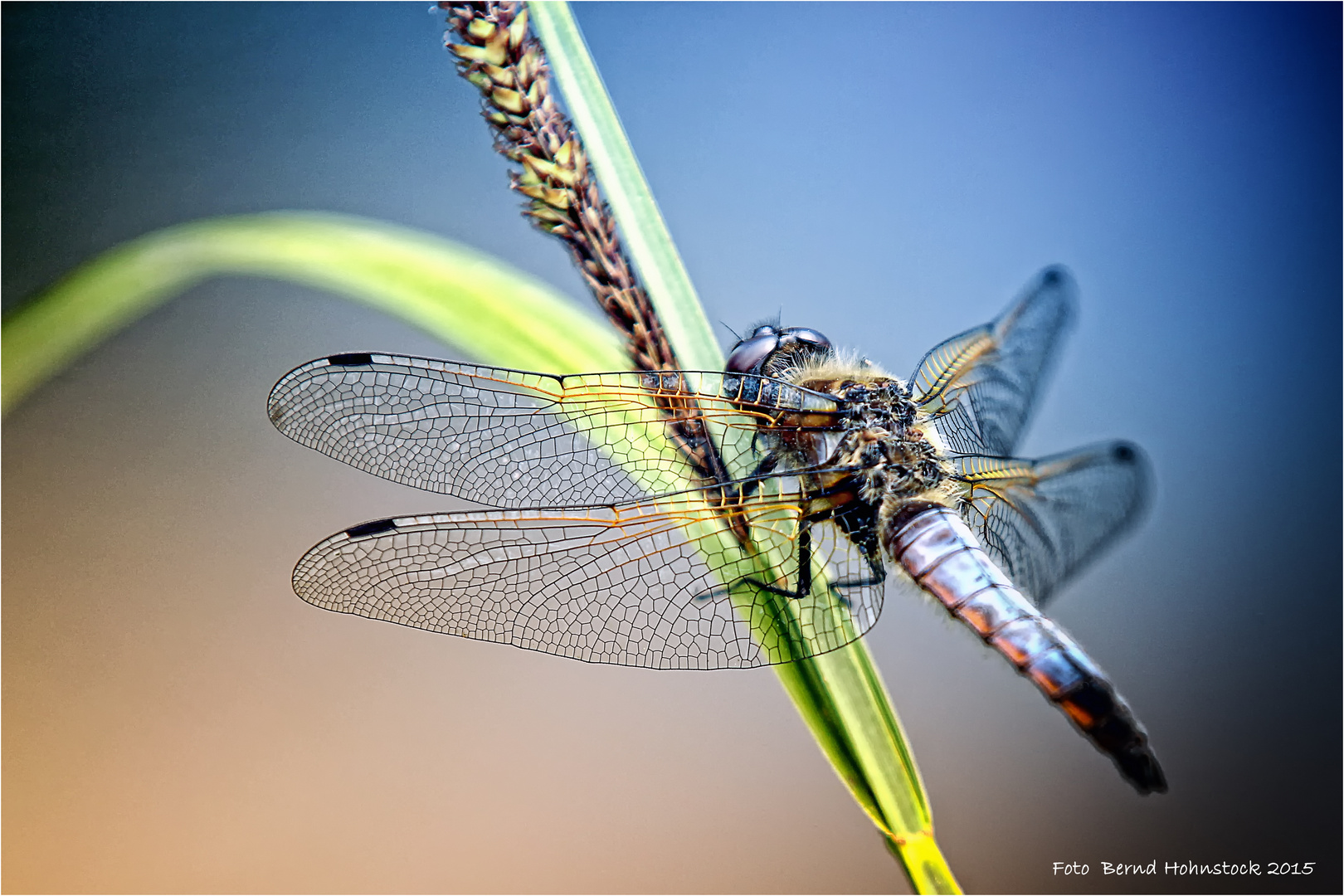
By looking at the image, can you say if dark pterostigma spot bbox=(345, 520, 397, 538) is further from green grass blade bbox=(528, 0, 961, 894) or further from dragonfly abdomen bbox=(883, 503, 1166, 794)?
dragonfly abdomen bbox=(883, 503, 1166, 794)

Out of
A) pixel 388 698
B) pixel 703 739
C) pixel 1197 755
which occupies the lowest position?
pixel 1197 755

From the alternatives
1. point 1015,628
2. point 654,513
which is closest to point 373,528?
point 654,513

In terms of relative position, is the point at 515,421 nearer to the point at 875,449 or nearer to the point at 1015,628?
the point at 875,449

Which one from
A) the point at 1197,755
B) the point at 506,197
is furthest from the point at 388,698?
the point at 1197,755

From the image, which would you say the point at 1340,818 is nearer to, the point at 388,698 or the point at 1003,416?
the point at 1003,416

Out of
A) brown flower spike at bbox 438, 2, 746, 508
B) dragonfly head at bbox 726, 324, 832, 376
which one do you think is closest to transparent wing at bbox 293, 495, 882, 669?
brown flower spike at bbox 438, 2, 746, 508

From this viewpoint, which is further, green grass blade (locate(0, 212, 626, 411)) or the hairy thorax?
green grass blade (locate(0, 212, 626, 411))
